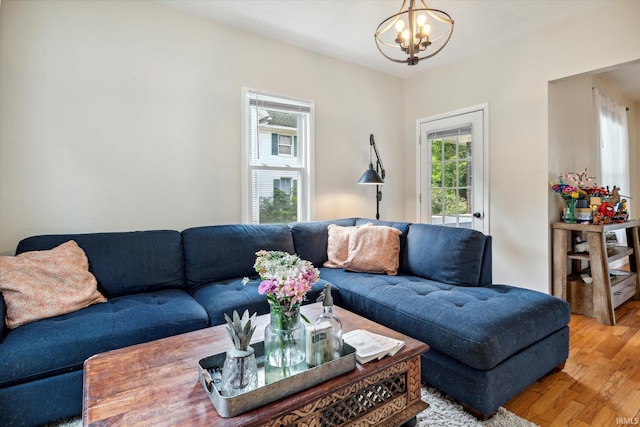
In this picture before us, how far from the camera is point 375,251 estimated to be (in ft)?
9.27

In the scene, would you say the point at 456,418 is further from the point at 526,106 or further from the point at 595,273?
the point at 526,106

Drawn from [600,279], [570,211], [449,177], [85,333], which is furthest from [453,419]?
[449,177]

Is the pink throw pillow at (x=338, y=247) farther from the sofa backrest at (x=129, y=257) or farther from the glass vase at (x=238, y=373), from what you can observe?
the glass vase at (x=238, y=373)

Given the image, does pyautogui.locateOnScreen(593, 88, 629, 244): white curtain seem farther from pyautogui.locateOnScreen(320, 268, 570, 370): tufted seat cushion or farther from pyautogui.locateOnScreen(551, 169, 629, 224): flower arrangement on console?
pyautogui.locateOnScreen(320, 268, 570, 370): tufted seat cushion

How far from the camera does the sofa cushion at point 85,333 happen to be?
1520 mm

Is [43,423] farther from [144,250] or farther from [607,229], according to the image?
[607,229]

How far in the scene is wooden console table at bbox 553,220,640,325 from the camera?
114 inches

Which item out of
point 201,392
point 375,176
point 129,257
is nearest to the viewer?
point 201,392

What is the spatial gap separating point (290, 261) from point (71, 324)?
1312 millimetres

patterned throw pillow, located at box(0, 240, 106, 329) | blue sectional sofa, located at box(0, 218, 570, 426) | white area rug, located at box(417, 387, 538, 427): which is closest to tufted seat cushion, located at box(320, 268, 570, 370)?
blue sectional sofa, located at box(0, 218, 570, 426)

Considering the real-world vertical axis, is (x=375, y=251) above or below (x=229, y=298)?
above

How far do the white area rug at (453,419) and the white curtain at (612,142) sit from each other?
3.88 metres

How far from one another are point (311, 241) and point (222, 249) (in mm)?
838

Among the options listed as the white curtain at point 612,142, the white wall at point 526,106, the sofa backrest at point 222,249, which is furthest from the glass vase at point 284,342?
the white curtain at point 612,142
